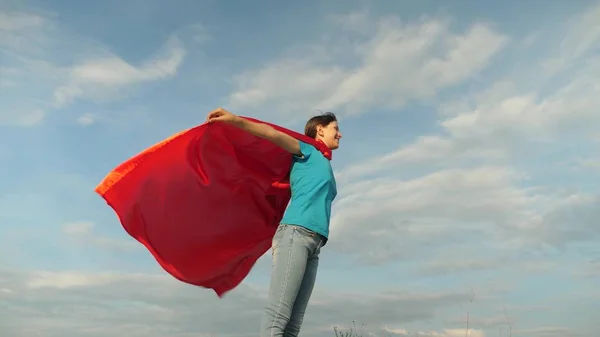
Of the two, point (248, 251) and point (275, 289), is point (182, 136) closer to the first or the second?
point (248, 251)

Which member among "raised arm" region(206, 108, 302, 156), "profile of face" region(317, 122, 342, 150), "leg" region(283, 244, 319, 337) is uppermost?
"profile of face" region(317, 122, 342, 150)

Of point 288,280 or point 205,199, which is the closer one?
point 288,280

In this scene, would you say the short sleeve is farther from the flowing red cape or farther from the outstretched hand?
the outstretched hand

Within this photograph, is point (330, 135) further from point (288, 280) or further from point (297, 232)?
point (288, 280)

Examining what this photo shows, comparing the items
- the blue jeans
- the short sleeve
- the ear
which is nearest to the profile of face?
the ear

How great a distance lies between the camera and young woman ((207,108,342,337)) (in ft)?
14.0

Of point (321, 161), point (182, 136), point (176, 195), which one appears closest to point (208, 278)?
point (176, 195)

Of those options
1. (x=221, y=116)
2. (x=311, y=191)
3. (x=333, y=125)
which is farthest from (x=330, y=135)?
(x=221, y=116)

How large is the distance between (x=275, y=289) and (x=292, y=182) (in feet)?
3.26

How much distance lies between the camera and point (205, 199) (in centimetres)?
575

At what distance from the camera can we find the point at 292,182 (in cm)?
489

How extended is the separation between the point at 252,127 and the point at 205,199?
1.51 metres

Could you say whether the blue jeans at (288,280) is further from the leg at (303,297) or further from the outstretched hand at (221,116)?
the outstretched hand at (221,116)

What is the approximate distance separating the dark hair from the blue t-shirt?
364 millimetres
